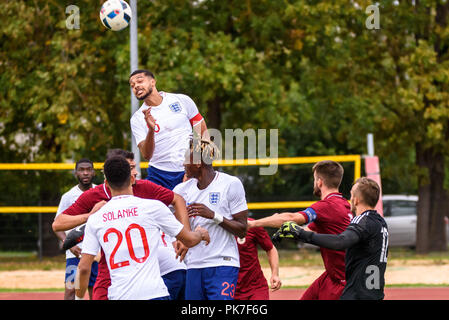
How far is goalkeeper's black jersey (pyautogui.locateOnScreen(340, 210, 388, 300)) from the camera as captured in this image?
6.36 meters

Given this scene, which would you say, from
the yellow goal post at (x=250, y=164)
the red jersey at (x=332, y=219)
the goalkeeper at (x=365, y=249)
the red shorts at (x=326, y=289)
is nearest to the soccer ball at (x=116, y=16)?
the red jersey at (x=332, y=219)

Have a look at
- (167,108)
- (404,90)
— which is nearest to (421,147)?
(404,90)

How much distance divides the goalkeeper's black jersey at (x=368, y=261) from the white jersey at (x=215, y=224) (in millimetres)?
1173

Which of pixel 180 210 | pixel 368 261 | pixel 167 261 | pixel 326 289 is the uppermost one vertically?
pixel 180 210

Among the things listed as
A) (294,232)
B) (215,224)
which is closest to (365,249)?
(294,232)

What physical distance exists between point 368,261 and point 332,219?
0.71m

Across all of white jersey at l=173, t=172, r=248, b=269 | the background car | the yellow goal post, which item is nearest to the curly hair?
white jersey at l=173, t=172, r=248, b=269

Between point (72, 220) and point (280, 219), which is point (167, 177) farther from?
point (280, 219)

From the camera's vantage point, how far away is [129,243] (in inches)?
220

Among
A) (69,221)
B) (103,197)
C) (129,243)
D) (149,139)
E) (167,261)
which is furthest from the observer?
(149,139)

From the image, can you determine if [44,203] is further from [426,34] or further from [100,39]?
[426,34]

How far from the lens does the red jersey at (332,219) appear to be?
6.95 meters

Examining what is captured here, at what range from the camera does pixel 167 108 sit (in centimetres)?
857

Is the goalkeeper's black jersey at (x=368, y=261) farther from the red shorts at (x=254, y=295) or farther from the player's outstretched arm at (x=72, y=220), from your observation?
the player's outstretched arm at (x=72, y=220)
